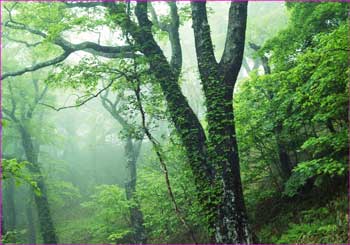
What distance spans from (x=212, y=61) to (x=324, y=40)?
2265 mm

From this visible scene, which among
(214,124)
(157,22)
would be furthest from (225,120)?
(157,22)

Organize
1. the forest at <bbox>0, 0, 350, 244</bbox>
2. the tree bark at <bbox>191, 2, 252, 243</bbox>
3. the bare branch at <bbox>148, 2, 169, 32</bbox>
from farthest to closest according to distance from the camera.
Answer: the bare branch at <bbox>148, 2, 169, 32</bbox>
the tree bark at <bbox>191, 2, 252, 243</bbox>
the forest at <bbox>0, 0, 350, 244</bbox>

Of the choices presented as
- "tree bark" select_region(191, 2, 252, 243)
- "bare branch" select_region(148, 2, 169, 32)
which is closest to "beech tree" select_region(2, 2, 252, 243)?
"tree bark" select_region(191, 2, 252, 243)

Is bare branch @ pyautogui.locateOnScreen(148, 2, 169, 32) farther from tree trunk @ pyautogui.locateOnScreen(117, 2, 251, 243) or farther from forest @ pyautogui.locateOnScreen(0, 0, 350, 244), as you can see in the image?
tree trunk @ pyautogui.locateOnScreen(117, 2, 251, 243)

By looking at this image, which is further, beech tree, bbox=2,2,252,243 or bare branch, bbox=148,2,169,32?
bare branch, bbox=148,2,169,32

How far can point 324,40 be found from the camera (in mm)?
5141

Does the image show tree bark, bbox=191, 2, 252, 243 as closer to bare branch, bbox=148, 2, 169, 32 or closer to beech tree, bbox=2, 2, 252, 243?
beech tree, bbox=2, 2, 252, 243

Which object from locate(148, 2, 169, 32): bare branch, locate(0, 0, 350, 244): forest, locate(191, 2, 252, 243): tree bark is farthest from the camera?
locate(148, 2, 169, 32): bare branch

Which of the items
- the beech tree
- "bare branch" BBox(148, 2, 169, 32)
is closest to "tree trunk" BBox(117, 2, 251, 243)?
the beech tree

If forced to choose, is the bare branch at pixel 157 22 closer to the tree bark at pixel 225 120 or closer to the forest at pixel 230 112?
the forest at pixel 230 112

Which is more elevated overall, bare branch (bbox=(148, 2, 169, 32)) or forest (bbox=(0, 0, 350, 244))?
bare branch (bbox=(148, 2, 169, 32))

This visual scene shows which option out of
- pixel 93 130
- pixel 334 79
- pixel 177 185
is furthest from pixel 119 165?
pixel 334 79

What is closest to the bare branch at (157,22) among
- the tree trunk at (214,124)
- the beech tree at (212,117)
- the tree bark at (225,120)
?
the beech tree at (212,117)

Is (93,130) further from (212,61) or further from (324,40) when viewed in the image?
(324,40)
